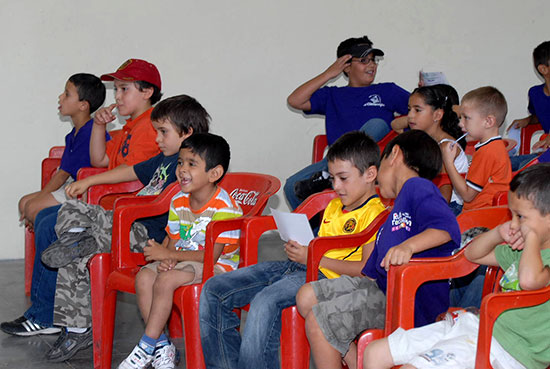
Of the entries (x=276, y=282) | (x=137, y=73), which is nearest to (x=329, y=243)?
(x=276, y=282)

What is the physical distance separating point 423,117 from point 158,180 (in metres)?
1.29

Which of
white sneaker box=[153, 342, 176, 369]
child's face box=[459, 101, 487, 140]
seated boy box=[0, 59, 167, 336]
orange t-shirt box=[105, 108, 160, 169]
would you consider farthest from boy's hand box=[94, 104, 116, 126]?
child's face box=[459, 101, 487, 140]

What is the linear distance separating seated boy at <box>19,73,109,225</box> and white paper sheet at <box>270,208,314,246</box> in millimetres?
1786

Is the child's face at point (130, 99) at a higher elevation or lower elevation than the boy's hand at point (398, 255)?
higher

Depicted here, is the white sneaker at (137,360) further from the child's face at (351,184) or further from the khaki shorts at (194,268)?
the child's face at (351,184)

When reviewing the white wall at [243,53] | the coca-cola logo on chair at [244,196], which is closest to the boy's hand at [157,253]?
the coca-cola logo on chair at [244,196]

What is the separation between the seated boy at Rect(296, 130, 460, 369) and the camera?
223 cm

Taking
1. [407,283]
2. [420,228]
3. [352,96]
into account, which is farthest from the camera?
[352,96]

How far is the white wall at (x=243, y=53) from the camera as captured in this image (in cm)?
505

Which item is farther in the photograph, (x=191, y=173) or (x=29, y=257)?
(x=29, y=257)

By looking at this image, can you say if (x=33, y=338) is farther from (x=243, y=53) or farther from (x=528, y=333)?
(x=243, y=53)

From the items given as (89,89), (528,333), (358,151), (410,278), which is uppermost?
(89,89)

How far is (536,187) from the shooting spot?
6.42 ft

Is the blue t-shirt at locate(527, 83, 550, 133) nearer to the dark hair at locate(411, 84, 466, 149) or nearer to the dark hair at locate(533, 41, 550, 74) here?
the dark hair at locate(533, 41, 550, 74)
